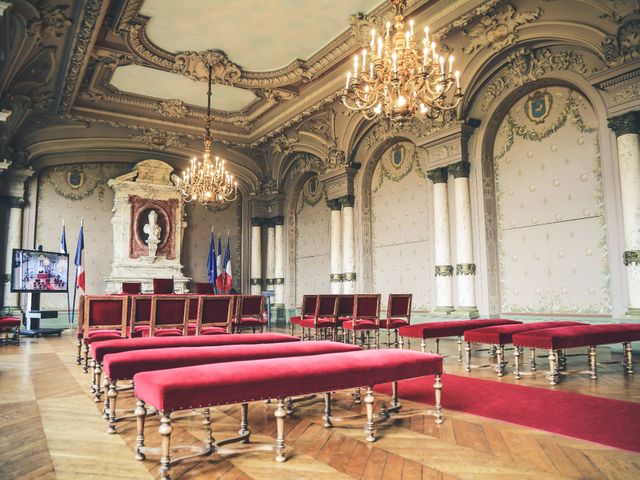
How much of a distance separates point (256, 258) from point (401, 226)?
5.17m

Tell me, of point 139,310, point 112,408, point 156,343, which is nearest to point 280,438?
point 112,408

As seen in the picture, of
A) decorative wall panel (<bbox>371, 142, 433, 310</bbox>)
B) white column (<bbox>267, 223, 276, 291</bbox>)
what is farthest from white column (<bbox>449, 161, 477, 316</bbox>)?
white column (<bbox>267, 223, 276, 291</bbox>)

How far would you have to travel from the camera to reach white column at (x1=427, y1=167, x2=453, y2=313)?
823 cm

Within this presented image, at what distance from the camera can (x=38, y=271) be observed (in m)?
8.93

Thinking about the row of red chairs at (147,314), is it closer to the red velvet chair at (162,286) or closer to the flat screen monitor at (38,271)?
the red velvet chair at (162,286)

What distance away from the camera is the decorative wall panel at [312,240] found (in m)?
12.0

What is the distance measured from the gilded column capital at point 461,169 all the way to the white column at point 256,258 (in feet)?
22.3

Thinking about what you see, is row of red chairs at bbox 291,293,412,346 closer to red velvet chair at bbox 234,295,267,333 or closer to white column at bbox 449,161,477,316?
red velvet chair at bbox 234,295,267,333

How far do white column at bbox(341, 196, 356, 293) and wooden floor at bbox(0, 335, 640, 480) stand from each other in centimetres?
662

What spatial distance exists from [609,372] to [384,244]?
18.6ft

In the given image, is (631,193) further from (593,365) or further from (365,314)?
(365,314)

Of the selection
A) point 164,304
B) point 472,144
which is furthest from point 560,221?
point 164,304

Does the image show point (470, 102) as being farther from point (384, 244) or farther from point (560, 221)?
point (384, 244)

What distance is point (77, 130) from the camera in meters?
11.0
